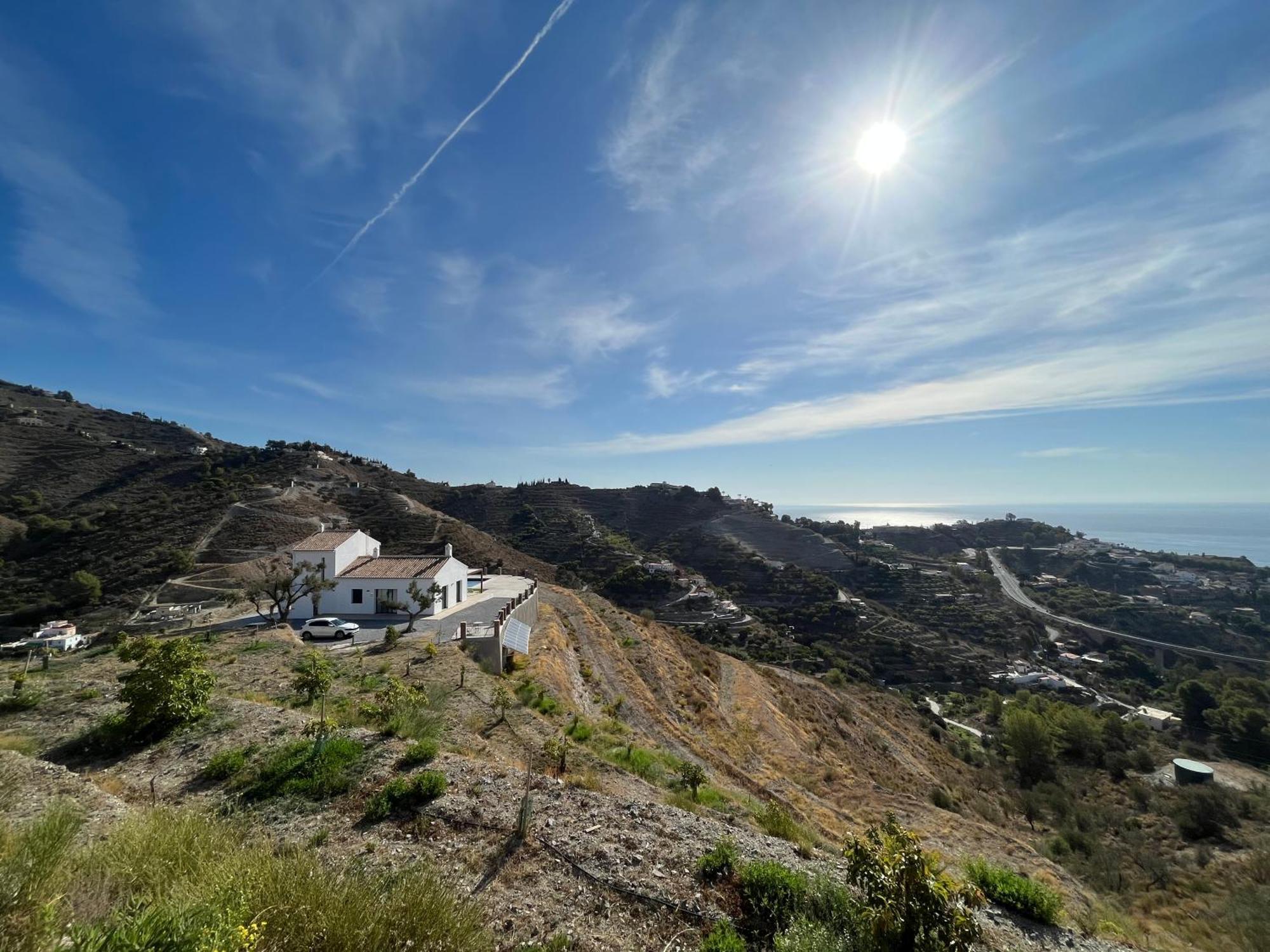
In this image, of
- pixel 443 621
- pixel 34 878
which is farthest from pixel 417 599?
pixel 34 878

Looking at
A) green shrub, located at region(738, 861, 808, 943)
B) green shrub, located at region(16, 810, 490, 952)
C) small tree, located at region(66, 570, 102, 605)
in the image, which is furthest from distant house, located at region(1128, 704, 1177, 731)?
small tree, located at region(66, 570, 102, 605)

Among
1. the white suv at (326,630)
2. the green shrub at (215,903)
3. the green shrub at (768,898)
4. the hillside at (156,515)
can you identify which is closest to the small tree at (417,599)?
the white suv at (326,630)

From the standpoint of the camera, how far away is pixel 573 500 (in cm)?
8038

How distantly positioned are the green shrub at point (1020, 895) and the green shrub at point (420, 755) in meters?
7.79

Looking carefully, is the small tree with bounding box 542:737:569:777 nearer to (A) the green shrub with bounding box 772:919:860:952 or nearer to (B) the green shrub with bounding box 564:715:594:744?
(B) the green shrub with bounding box 564:715:594:744

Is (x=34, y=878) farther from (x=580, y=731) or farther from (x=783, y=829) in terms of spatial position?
(x=580, y=731)

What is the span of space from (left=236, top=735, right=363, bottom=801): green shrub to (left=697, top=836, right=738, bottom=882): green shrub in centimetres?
493

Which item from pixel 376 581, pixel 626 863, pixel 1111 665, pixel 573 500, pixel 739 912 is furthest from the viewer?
pixel 573 500

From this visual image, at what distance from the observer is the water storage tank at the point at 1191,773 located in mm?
18906

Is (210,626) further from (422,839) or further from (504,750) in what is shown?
(422,839)

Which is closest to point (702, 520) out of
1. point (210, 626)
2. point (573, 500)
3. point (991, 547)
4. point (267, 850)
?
point (573, 500)

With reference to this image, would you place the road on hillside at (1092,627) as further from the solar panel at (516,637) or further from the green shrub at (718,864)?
the green shrub at (718,864)

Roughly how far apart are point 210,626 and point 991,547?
107 meters

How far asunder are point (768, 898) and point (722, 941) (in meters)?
0.93
